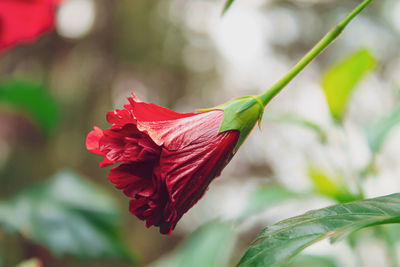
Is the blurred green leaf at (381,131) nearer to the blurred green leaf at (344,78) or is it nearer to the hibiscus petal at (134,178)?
the blurred green leaf at (344,78)

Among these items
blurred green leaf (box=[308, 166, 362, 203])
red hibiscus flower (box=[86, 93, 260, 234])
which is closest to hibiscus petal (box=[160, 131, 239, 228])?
red hibiscus flower (box=[86, 93, 260, 234])

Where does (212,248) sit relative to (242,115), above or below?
below

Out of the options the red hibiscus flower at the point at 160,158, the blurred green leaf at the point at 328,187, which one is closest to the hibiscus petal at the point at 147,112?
the red hibiscus flower at the point at 160,158

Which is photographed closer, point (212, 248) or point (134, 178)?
point (134, 178)

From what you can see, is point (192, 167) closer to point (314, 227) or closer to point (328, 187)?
point (314, 227)

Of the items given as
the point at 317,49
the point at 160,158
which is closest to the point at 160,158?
the point at 160,158

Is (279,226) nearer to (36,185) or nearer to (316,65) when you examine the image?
(36,185)

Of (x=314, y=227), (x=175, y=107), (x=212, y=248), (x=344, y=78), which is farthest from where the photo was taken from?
(x=175, y=107)
